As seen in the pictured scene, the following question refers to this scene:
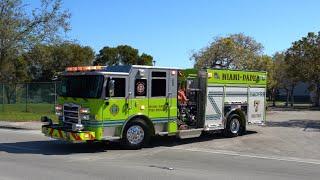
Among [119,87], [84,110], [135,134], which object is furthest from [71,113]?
[135,134]

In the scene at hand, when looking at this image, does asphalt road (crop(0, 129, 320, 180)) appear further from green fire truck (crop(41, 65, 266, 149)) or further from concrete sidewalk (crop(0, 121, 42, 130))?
concrete sidewalk (crop(0, 121, 42, 130))

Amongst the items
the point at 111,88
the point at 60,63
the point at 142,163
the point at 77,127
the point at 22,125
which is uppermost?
the point at 60,63

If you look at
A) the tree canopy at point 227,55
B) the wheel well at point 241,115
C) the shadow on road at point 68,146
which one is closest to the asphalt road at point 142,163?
the shadow on road at point 68,146

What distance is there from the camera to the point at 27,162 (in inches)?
561

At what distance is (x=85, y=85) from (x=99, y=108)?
39.0 inches

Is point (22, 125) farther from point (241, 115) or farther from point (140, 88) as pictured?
point (140, 88)

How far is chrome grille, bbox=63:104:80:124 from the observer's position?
682 inches

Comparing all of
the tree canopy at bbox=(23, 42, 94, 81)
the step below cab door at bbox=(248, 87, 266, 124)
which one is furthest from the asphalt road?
the tree canopy at bbox=(23, 42, 94, 81)

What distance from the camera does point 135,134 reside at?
58.4 ft

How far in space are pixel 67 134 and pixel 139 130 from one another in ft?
7.56

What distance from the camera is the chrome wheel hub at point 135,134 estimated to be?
17.6 meters

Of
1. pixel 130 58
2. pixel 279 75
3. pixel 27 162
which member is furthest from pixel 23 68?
pixel 27 162

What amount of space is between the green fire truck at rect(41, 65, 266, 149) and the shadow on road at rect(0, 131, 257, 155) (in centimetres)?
49

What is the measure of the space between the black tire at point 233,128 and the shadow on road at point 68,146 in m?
0.61
